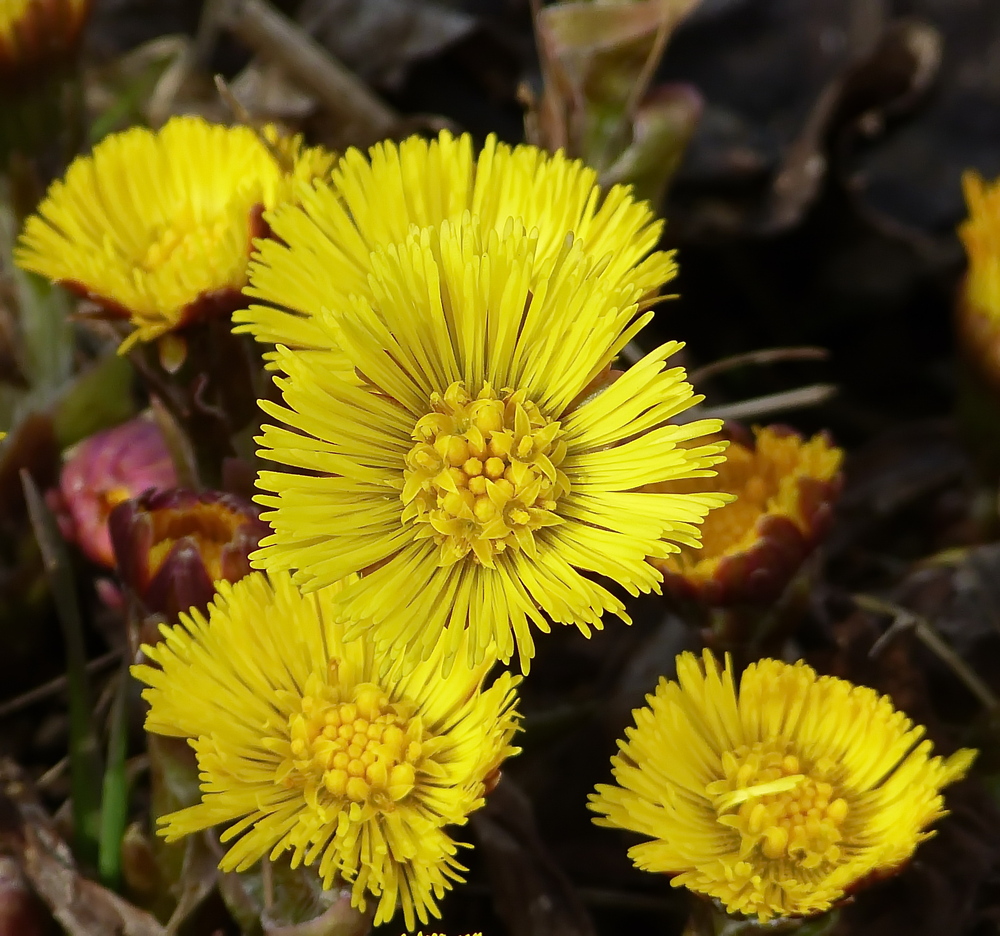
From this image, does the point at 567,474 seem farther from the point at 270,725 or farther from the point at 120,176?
the point at 120,176

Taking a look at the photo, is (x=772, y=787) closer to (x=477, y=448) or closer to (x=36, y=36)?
(x=477, y=448)

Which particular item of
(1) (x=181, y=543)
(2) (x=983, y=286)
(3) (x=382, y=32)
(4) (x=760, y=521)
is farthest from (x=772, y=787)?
(3) (x=382, y=32)

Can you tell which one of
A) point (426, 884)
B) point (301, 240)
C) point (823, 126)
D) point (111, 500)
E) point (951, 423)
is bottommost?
point (426, 884)

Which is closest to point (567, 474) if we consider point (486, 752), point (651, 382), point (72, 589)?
point (651, 382)

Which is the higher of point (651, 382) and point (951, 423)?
point (951, 423)

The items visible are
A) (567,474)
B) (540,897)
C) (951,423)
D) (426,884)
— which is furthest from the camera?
(951,423)

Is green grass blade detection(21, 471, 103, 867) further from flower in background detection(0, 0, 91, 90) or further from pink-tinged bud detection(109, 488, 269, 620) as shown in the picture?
flower in background detection(0, 0, 91, 90)
